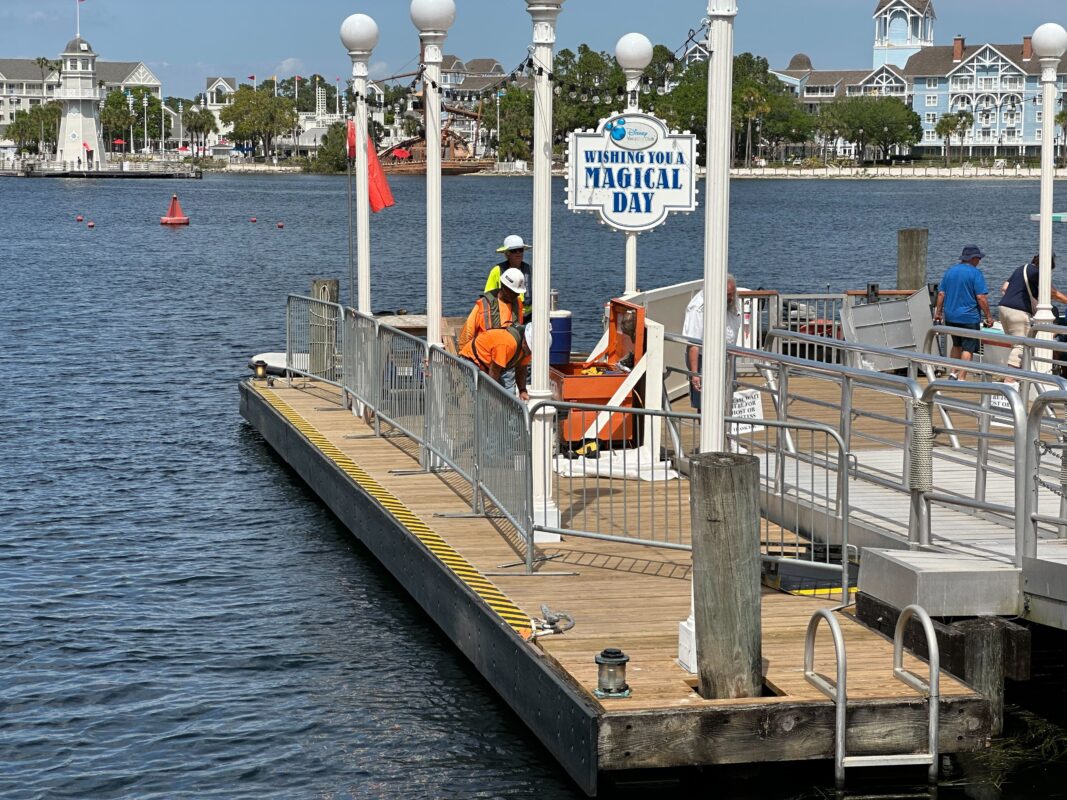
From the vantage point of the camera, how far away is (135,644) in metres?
12.9

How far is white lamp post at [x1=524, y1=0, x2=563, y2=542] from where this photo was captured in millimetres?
11773

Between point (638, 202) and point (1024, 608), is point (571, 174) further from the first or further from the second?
point (1024, 608)

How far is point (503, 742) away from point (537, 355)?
3.07 m

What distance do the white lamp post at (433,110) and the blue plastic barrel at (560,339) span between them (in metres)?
1.63

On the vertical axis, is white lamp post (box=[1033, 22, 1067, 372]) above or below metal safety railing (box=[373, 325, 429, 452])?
above

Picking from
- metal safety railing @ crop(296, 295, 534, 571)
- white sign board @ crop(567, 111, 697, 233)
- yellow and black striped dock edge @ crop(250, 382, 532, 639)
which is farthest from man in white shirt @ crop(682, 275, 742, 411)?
yellow and black striped dock edge @ crop(250, 382, 532, 639)

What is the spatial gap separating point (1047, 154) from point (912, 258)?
5.81 meters

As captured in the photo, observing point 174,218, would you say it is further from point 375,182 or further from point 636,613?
point 636,613

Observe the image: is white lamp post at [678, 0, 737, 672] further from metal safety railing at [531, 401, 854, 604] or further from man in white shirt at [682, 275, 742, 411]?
man in white shirt at [682, 275, 742, 411]

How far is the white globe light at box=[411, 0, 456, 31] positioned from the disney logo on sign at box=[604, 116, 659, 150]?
1738 millimetres

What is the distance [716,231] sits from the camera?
9.12m

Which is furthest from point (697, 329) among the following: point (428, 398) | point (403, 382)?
point (403, 382)

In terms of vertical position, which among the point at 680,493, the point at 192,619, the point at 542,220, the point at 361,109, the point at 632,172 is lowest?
the point at 192,619

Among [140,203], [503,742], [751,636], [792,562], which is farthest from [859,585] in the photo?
[140,203]
